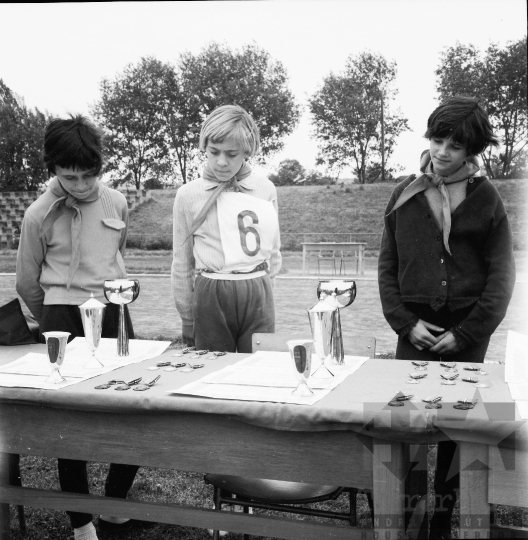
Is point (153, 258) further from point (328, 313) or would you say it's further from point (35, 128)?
point (328, 313)

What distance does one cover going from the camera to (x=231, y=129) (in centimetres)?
213

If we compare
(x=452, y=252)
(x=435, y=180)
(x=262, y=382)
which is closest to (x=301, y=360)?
(x=262, y=382)

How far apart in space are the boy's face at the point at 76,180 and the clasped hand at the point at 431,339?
1.17 metres

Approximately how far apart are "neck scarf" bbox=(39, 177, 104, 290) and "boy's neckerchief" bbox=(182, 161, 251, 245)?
36cm

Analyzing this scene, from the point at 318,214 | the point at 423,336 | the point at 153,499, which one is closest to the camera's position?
the point at 423,336

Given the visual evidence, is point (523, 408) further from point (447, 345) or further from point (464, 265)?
point (464, 265)

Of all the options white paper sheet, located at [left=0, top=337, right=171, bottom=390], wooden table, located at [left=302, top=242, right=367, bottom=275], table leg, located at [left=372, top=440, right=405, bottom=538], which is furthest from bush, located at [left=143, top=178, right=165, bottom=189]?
table leg, located at [left=372, top=440, right=405, bottom=538]

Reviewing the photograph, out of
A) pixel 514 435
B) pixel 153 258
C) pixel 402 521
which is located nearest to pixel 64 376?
pixel 402 521

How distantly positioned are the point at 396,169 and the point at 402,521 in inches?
734

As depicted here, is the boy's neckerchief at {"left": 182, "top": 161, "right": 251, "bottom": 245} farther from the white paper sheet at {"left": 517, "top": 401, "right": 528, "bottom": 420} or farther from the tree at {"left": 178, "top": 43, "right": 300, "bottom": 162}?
the tree at {"left": 178, "top": 43, "right": 300, "bottom": 162}

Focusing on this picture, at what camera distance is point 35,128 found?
10391 mm

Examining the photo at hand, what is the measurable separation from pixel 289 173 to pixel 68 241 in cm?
1811

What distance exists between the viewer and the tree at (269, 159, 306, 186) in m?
19.6

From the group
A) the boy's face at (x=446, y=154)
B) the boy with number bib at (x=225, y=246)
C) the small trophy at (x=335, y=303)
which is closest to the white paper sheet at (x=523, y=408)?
the small trophy at (x=335, y=303)
